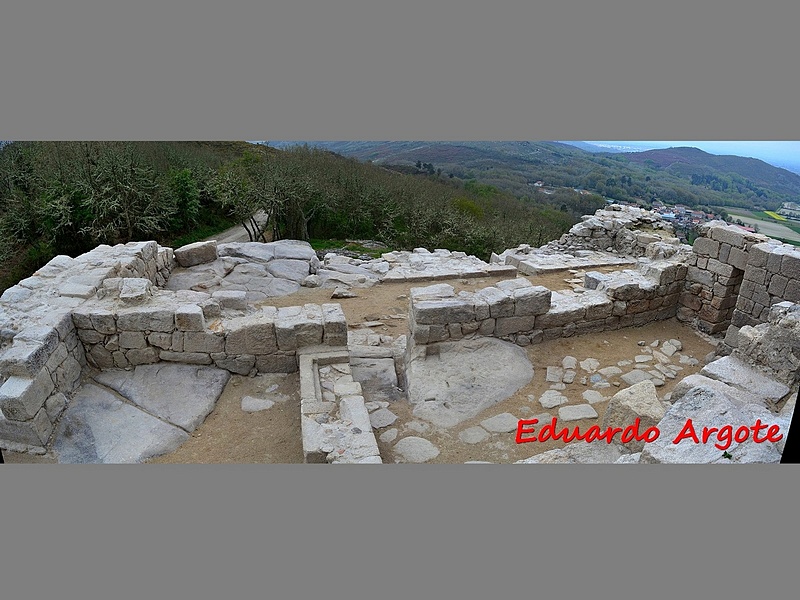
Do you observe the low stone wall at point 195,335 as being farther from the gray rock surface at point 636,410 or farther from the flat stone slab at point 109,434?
the gray rock surface at point 636,410

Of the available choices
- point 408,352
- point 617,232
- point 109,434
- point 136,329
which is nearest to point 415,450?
point 408,352

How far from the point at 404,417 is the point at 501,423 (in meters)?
1.18

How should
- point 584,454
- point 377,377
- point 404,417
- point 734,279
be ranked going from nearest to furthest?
point 584,454, point 404,417, point 377,377, point 734,279

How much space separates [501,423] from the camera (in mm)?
6051

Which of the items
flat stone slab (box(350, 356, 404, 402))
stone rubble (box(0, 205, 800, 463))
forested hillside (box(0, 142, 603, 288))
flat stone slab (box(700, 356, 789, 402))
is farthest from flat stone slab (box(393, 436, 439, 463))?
forested hillside (box(0, 142, 603, 288))

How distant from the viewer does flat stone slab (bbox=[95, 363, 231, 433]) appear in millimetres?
6098

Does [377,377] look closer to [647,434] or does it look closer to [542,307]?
[542,307]

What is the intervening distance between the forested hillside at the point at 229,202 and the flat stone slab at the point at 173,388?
453 inches

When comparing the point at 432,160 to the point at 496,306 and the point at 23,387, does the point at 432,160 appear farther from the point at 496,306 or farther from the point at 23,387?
the point at 23,387

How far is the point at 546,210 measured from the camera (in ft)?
90.0

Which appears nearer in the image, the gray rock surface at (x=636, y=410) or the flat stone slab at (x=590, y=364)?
the gray rock surface at (x=636, y=410)

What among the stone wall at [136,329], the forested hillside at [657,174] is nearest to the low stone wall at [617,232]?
the forested hillside at [657,174]

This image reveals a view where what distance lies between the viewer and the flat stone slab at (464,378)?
628cm

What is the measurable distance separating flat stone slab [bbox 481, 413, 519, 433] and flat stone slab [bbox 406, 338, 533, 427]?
0.73 ft
